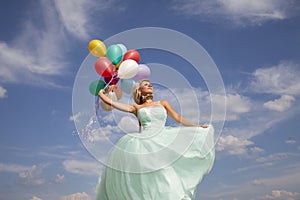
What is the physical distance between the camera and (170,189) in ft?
15.1

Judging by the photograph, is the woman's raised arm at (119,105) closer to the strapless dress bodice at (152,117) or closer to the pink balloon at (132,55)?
the strapless dress bodice at (152,117)

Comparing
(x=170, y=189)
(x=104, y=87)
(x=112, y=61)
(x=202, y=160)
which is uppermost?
(x=112, y=61)

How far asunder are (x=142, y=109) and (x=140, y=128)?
324mm

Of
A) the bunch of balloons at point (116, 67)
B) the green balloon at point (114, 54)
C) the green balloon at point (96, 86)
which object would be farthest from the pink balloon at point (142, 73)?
the green balloon at point (96, 86)

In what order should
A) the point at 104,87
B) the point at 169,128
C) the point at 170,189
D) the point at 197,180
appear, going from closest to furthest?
the point at 170,189 → the point at 197,180 → the point at 169,128 → the point at 104,87

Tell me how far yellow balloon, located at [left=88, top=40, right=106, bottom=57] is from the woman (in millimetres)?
987

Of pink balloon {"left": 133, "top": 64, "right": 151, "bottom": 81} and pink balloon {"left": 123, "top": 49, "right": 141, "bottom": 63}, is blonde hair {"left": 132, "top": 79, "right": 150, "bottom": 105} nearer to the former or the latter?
→ pink balloon {"left": 133, "top": 64, "right": 151, "bottom": 81}

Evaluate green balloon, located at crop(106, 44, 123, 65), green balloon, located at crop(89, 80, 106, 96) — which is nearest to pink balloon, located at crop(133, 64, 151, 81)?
green balloon, located at crop(106, 44, 123, 65)

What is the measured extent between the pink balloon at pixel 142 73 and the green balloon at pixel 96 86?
1.93 feet

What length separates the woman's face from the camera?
5696mm

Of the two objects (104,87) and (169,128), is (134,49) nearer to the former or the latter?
(104,87)

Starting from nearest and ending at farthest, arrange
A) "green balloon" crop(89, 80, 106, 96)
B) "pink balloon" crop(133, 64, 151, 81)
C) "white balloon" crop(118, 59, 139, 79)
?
1. "white balloon" crop(118, 59, 139, 79)
2. "green balloon" crop(89, 80, 106, 96)
3. "pink balloon" crop(133, 64, 151, 81)

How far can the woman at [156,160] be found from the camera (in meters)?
4.71

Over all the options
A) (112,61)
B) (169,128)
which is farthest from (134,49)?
(169,128)
